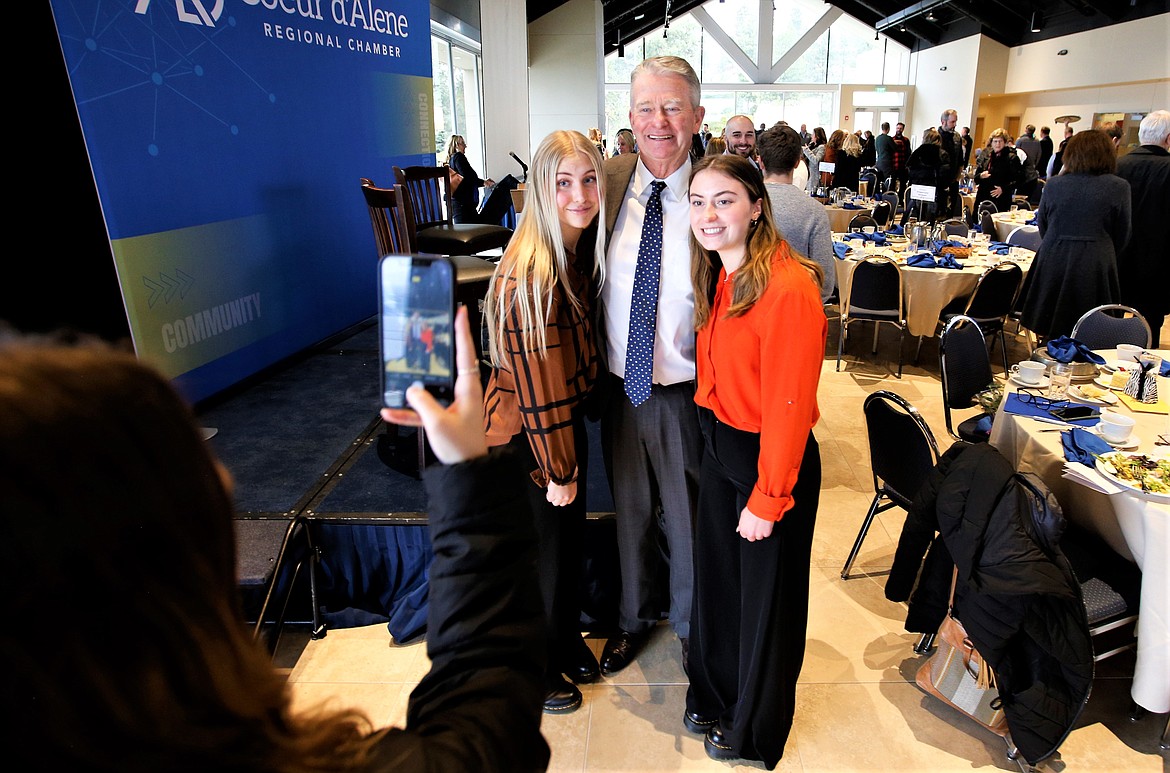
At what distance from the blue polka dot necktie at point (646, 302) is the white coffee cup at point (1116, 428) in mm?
1578

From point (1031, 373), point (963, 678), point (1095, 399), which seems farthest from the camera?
point (1031, 373)

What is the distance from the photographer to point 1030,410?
8.46ft

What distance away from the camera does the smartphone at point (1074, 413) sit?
2512 mm

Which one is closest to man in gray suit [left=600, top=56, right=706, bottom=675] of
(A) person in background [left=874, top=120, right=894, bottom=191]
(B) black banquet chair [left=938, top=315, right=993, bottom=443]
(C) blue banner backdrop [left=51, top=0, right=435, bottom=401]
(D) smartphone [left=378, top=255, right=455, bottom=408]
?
(D) smartphone [left=378, top=255, right=455, bottom=408]

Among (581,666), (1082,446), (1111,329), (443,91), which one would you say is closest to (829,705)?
(581,666)

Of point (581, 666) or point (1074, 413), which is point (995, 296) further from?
point (581, 666)

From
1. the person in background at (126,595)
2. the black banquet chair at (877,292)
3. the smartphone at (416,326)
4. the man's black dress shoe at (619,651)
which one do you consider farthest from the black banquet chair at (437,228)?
the person in background at (126,595)

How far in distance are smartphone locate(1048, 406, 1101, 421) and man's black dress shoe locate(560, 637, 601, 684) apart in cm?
185

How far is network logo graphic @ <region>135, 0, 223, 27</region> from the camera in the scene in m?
3.35

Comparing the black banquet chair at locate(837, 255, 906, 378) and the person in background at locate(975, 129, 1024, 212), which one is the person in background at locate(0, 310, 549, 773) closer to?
the black banquet chair at locate(837, 255, 906, 378)

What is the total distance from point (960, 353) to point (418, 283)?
304 cm

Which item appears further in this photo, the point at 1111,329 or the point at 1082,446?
the point at 1111,329

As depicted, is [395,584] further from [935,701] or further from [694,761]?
[935,701]

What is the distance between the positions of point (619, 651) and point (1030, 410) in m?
1.72
